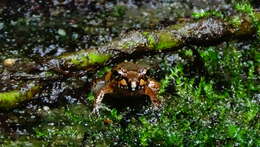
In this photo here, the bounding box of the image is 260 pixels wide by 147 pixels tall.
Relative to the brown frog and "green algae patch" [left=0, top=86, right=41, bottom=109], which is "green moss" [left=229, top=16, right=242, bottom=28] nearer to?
the brown frog

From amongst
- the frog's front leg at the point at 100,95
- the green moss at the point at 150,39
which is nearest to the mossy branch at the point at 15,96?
the frog's front leg at the point at 100,95

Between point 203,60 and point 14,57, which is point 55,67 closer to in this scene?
point 14,57

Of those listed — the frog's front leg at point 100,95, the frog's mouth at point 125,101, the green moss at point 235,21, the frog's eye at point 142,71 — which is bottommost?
the frog's mouth at point 125,101

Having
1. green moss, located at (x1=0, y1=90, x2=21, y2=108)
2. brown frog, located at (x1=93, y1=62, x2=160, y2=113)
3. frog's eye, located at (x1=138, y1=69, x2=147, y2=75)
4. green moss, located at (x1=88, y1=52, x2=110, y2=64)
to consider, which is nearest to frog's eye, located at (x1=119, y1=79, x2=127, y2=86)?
brown frog, located at (x1=93, y1=62, x2=160, y2=113)

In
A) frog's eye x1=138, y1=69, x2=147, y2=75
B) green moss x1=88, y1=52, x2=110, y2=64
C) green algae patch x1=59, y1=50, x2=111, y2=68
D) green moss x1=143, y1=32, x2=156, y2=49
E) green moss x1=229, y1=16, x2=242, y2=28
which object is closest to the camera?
frog's eye x1=138, y1=69, x2=147, y2=75

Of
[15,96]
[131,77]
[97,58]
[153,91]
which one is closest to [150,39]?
[97,58]

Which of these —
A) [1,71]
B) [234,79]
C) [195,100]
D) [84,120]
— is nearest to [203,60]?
[234,79]

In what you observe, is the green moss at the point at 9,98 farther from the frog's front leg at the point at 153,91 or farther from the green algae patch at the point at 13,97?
the frog's front leg at the point at 153,91
